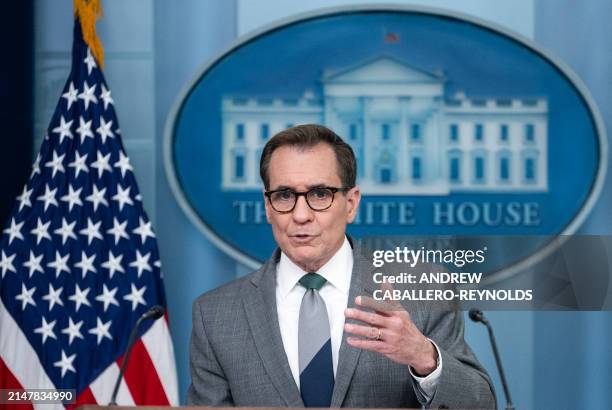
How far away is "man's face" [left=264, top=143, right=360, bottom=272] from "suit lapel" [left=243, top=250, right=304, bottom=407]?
13cm

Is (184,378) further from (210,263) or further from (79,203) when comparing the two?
(79,203)

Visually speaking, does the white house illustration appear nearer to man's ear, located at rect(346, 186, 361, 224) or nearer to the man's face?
man's ear, located at rect(346, 186, 361, 224)

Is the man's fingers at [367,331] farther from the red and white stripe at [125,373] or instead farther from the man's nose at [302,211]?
the red and white stripe at [125,373]

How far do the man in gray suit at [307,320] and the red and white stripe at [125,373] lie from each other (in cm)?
134

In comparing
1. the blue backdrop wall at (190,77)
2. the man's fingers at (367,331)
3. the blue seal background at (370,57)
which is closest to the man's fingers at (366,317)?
the man's fingers at (367,331)

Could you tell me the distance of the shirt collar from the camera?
260cm

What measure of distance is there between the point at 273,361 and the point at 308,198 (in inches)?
17.9

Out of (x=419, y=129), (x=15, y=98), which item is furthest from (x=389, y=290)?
(x=15, y=98)

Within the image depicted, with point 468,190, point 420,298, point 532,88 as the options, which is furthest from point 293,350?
point 532,88

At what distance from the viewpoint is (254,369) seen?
2533 mm

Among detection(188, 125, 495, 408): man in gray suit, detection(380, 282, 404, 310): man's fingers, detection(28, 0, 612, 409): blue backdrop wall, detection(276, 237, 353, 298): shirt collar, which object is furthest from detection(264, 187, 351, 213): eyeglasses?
detection(28, 0, 612, 409): blue backdrop wall

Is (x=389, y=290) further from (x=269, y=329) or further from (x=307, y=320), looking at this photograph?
(x=269, y=329)

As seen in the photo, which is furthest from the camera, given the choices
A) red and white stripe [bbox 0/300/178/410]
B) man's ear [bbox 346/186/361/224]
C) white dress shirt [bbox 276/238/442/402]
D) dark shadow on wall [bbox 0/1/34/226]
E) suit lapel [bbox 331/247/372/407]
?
dark shadow on wall [bbox 0/1/34/226]

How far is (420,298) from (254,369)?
493mm
